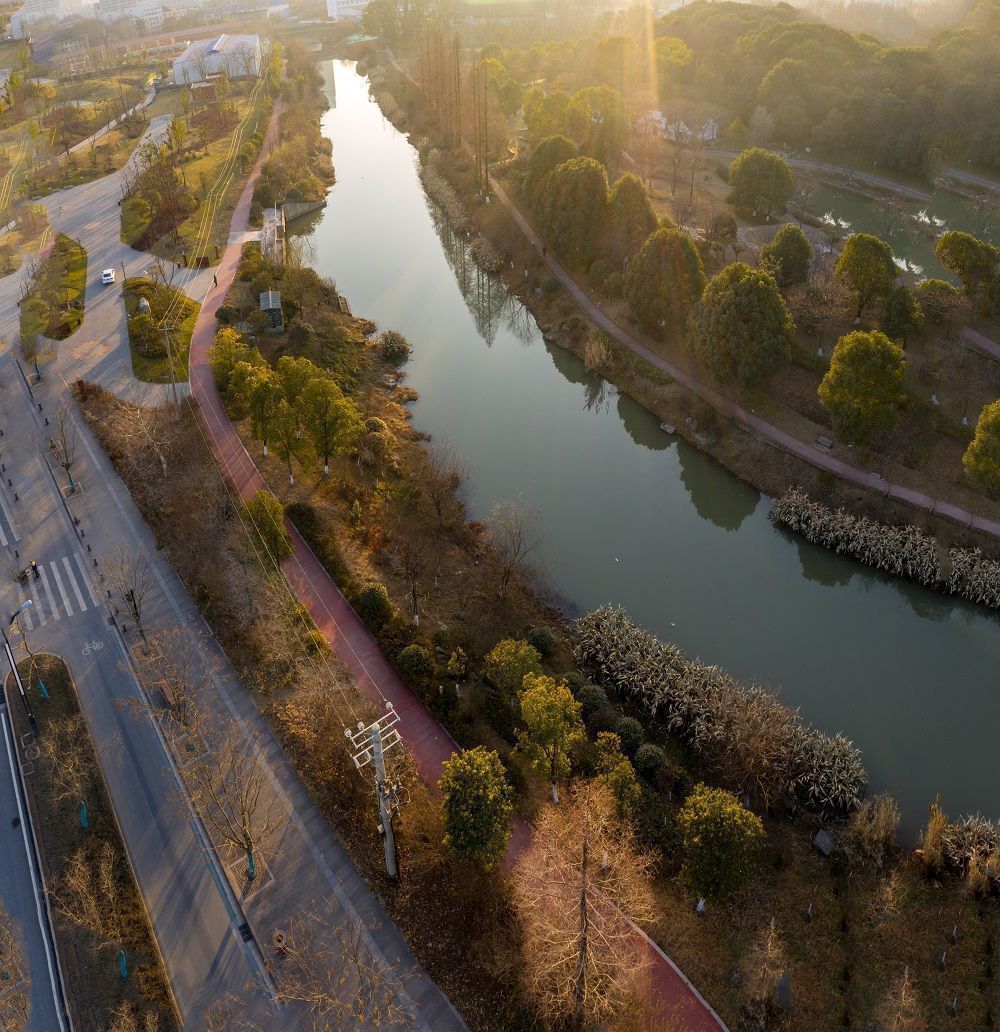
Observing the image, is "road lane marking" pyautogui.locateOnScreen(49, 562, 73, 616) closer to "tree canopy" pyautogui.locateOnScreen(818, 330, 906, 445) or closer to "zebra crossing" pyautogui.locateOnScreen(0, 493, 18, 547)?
"zebra crossing" pyautogui.locateOnScreen(0, 493, 18, 547)

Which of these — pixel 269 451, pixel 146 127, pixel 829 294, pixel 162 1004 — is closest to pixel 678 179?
pixel 829 294

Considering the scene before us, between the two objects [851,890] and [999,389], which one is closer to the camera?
[851,890]

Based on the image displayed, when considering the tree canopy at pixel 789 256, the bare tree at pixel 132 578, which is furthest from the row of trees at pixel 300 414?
the tree canopy at pixel 789 256

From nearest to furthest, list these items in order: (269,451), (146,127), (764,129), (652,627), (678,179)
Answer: (652,627) < (269,451) < (678,179) < (764,129) < (146,127)

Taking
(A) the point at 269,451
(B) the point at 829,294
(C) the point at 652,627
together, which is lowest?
(C) the point at 652,627

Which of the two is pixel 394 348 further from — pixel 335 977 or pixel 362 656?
pixel 335 977

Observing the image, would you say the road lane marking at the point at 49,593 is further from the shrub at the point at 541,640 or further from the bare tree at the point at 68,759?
the shrub at the point at 541,640

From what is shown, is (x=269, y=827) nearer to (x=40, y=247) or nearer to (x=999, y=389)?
(x=999, y=389)
